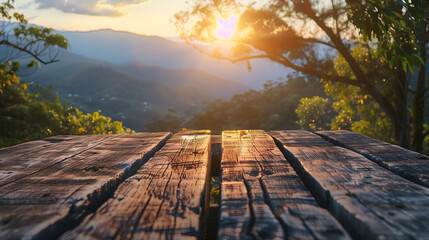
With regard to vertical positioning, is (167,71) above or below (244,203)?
above

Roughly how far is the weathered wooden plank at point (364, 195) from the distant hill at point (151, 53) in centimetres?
11725

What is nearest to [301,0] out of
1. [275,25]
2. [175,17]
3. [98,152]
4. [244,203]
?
[275,25]

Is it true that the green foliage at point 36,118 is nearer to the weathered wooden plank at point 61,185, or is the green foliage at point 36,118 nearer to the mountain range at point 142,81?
the mountain range at point 142,81

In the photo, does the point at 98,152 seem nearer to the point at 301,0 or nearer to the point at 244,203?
the point at 244,203

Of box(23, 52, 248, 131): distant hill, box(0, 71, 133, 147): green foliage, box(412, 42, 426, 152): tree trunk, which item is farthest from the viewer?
box(23, 52, 248, 131): distant hill

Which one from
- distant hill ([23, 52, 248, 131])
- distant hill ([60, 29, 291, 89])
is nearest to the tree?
distant hill ([23, 52, 248, 131])

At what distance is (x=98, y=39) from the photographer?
181 meters

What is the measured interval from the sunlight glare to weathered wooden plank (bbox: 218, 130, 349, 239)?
24.3 ft

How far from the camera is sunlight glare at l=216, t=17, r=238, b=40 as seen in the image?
28.2ft

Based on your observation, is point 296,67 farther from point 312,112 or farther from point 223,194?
point 223,194

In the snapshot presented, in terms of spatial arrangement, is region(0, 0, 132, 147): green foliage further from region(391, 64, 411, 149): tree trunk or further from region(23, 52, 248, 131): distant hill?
region(23, 52, 248, 131): distant hill

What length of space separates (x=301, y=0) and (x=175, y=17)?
12.4 ft

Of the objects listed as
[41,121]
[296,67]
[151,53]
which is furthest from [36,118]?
[151,53]

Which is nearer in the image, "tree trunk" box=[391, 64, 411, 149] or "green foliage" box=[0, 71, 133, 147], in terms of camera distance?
"tree trunk" box=[391, 64, 411, 149]
